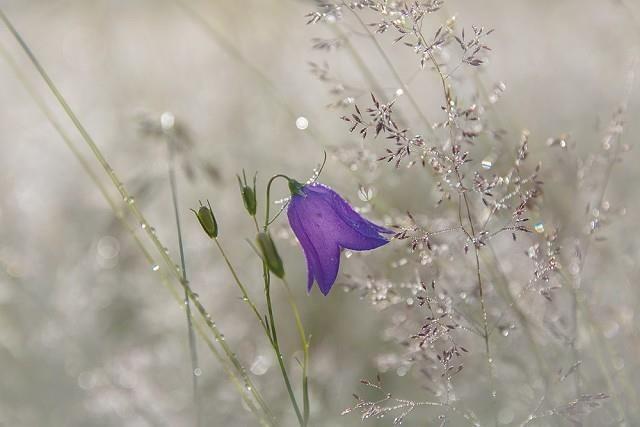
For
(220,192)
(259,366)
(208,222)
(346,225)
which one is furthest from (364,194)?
(220,192)

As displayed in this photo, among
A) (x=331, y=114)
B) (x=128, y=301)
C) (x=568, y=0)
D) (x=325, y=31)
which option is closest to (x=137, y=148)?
(x=128, y=301)

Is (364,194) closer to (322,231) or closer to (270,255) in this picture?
(322,231)

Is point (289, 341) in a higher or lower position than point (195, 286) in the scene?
lower

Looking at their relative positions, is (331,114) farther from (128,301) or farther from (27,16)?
(27,16)

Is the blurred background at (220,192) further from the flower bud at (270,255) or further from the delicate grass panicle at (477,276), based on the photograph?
the flower bud at (270,255)

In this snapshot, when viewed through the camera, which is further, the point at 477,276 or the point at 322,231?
the point at 477,276

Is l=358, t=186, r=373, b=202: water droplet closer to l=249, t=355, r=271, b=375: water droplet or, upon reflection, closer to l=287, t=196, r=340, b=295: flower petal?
l=287, t=196, r=340, b=295: flower petal
